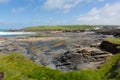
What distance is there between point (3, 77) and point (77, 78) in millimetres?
5020

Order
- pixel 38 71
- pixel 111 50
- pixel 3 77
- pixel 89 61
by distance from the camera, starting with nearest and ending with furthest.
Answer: pixel 3 77, pixel 38 71, pixel 89 61, pixel 111 50

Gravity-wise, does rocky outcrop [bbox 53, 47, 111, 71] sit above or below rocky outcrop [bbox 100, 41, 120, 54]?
below

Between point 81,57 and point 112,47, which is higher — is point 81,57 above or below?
below

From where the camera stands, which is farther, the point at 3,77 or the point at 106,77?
the point at 106,77

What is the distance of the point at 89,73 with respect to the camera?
20109 mm

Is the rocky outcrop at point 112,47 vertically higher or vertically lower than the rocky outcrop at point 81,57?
higher

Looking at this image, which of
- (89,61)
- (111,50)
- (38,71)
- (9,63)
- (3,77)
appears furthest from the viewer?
(111,50)

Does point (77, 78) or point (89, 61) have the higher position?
point (77, 78)

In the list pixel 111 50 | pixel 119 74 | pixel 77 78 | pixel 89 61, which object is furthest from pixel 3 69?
pixel 111 50

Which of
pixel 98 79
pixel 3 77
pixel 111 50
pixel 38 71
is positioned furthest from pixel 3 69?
pixel 111 50

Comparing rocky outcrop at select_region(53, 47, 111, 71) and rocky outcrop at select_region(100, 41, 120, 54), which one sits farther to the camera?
rocky outcrop at select_region(100, 41, 120, 54)

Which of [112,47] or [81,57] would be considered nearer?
[81,57]

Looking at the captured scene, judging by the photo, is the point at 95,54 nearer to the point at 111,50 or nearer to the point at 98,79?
the point at 111,50

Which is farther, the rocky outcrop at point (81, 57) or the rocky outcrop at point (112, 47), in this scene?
the rocky outcrop at point (112, 47)
